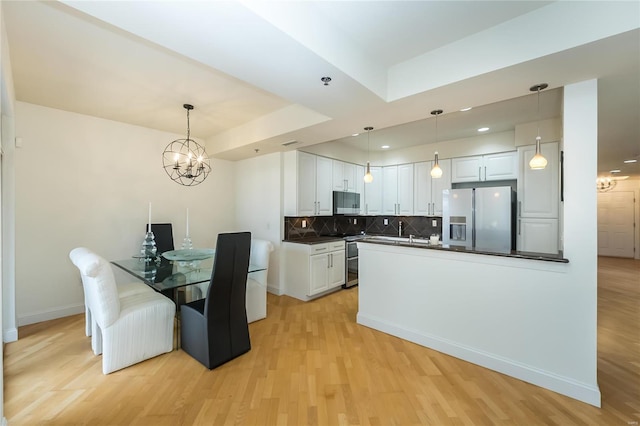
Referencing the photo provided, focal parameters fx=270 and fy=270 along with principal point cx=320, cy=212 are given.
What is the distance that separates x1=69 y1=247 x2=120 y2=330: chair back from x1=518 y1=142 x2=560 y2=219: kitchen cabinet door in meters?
4.80

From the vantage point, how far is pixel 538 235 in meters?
3.59

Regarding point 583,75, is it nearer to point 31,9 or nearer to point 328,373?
point 328,373

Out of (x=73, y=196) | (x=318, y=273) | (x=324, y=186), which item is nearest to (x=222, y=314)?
(x=318, y=273)

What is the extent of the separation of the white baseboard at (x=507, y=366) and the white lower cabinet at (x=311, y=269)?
139 centimetres

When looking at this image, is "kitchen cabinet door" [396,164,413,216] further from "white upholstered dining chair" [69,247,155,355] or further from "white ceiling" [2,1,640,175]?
"white upholstered dining chair" [69,247,155,355]

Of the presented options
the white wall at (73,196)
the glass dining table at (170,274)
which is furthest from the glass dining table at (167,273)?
the white wall at (73,196)

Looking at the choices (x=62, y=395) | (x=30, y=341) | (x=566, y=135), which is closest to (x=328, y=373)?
(x=62, y=395)

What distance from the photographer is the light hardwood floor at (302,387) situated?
1.87 m

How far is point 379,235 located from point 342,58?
4.52 metres

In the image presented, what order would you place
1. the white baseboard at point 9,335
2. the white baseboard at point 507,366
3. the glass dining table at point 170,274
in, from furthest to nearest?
the white baseboard at point 9,335
the glass dining table at point 170,274
the white baseboard at point 507,366

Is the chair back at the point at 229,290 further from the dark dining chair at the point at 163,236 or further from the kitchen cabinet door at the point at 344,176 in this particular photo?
the kitchen cabinet door at the point at 344,176

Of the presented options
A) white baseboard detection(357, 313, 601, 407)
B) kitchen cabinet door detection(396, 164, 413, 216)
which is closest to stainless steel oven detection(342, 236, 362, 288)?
kitchen cabinet door detection(396, 164, 413, 216)

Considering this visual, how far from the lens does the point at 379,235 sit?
605cm

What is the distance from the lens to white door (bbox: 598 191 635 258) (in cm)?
792
